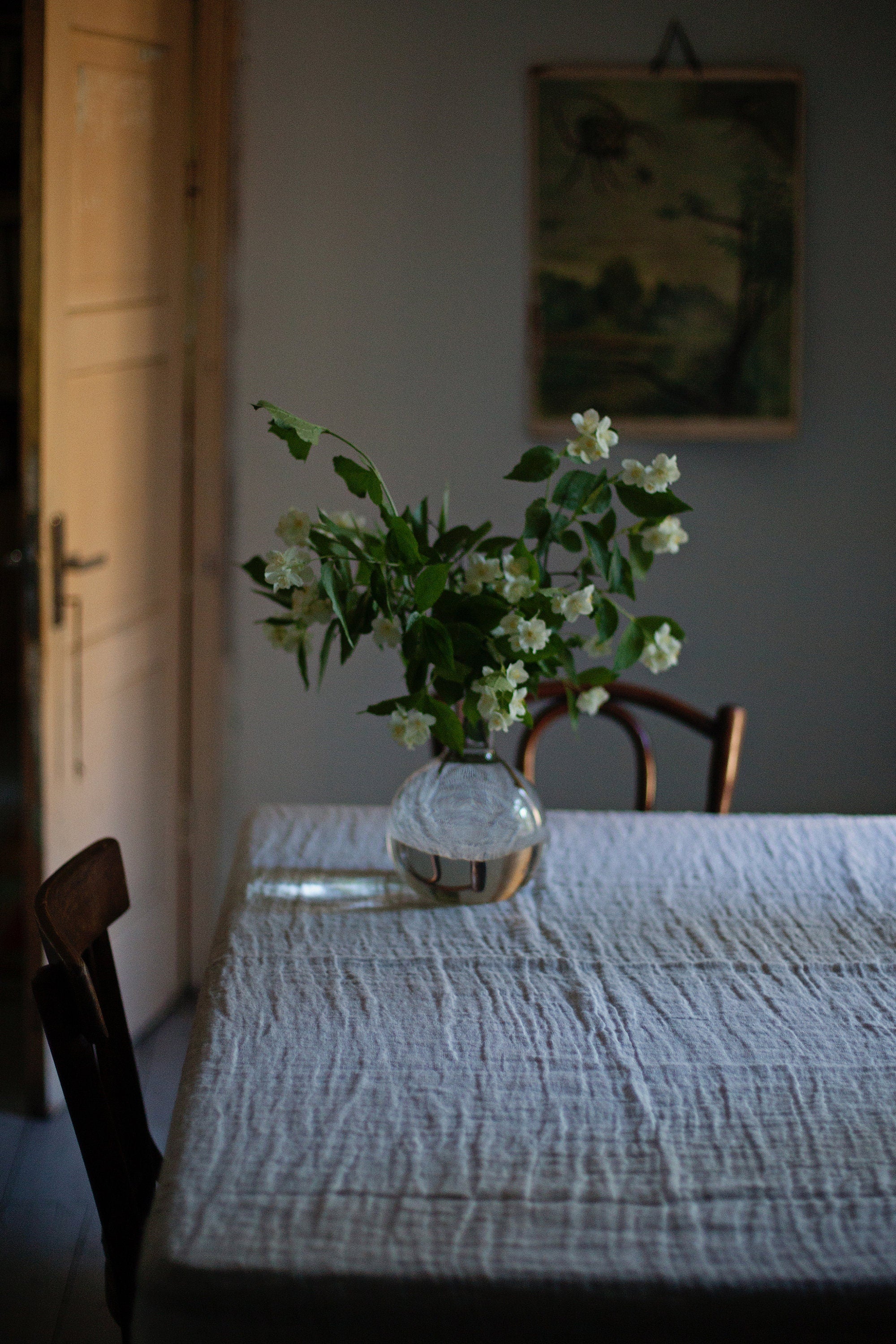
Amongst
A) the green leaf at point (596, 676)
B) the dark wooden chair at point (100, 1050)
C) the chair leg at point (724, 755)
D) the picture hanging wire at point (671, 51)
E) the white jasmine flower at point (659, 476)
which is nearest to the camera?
the dark wooden chair at point (100, 1050)

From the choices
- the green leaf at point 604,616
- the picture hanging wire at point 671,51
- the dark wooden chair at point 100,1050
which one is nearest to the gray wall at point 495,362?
the picture hanging wire at point 671,51

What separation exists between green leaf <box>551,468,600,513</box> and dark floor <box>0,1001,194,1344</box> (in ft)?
3.86

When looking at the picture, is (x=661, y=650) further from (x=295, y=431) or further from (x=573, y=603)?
(x=295, y=431)

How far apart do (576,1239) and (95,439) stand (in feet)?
6.08

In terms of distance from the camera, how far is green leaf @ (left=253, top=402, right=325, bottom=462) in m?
1.24

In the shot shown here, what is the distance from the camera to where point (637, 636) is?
4.71 ft

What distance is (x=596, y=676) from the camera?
145 centimetres

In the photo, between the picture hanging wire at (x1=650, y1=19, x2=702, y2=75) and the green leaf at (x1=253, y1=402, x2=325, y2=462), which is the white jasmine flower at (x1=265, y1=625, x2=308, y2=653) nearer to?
the green leaf at (x1=253, y1=402, x2=325, y2=462)

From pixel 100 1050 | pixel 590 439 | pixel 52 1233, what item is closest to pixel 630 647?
pixel 590 439

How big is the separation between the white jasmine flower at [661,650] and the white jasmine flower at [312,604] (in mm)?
368

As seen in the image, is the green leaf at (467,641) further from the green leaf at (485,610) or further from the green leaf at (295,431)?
the green leaf at (295,431)

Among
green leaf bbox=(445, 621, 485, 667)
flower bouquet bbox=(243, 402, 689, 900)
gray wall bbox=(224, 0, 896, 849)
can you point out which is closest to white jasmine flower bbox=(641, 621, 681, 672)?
flower bouquet bbox=(243, 402, 689, 900)

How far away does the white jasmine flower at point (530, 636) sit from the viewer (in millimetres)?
1306

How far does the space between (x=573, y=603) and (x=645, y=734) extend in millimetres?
701
